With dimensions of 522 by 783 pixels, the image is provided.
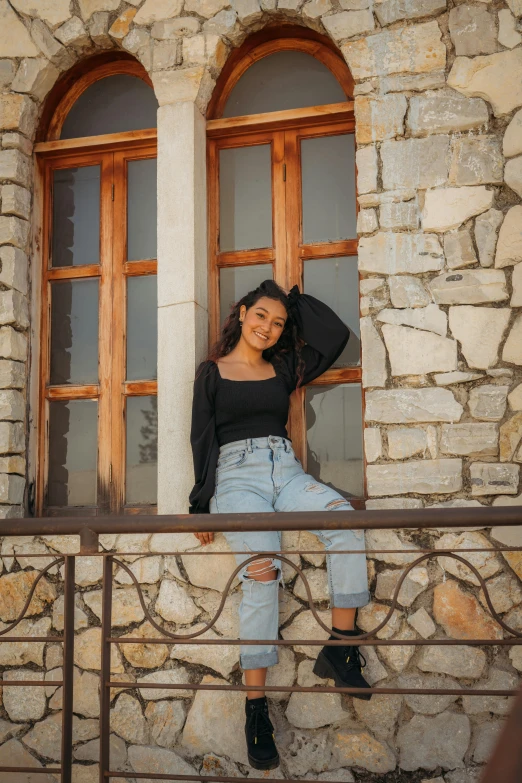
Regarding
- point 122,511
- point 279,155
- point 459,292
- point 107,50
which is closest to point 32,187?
point 107,50

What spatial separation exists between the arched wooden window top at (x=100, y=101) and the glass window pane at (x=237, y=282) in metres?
1.00

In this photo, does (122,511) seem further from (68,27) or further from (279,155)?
(68,27)

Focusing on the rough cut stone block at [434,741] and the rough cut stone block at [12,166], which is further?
the rough cut stone block at [12,166]

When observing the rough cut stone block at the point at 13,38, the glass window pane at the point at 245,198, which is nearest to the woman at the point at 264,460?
the glass window pane at the point at 245,198

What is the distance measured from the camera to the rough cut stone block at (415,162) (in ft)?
12.0

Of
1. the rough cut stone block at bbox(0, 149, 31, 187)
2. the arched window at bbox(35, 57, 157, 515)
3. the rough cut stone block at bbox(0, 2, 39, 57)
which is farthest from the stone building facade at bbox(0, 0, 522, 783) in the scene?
the rough cut stone block at bbox(0, 2, 39, 57)

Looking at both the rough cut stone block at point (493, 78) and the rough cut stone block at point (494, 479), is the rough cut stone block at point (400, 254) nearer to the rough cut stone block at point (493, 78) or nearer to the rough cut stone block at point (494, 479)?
the rough cut stone block at point (493, 78)

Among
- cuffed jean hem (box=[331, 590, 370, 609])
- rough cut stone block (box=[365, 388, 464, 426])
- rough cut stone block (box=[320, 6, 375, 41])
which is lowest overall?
cuffed jean hem (box=[331, 590, 370, 609])

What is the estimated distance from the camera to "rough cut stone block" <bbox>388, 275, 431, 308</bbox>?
11.8ft

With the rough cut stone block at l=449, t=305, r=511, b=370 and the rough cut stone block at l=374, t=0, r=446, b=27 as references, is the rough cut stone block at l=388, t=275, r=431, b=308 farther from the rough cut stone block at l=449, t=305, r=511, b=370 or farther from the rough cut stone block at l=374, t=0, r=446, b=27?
the rough cut stone block at l=374, t=0, r=446, b=27

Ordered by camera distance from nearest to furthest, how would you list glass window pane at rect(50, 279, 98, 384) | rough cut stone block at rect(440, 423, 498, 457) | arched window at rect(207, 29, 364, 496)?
rough cut stone block at rect(440, 423, 498, 457)
arched window at rect(207, 29, 364, 496)
glass window pane at rect(50, 279, 98, 384)

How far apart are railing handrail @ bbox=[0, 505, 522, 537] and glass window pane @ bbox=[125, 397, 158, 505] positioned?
1.41 metres

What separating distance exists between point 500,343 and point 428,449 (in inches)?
22.8

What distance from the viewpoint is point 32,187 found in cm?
433
